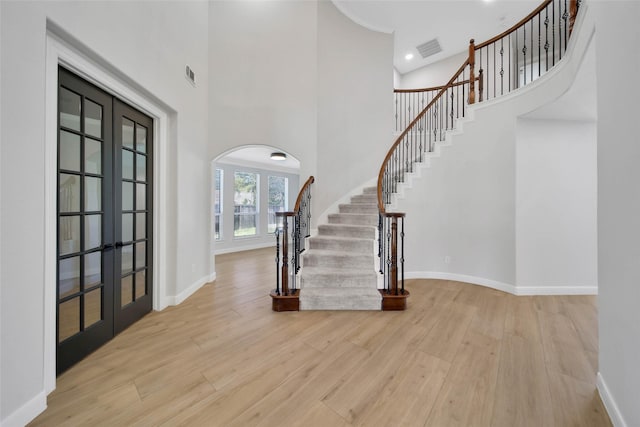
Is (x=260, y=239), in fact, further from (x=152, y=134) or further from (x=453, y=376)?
(x=453, y=376)

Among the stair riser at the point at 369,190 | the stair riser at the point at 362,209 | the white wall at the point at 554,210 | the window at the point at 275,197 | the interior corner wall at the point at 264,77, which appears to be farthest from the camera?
the window at the point at 275,197

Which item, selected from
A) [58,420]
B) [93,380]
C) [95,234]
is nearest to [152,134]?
[95,234]

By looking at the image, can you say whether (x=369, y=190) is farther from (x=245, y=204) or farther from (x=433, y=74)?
(x=245, y=204)

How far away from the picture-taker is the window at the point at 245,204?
7.56 metres

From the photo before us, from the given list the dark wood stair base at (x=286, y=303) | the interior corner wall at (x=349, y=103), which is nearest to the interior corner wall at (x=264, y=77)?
the interior corner wall at (x=349, y=103)

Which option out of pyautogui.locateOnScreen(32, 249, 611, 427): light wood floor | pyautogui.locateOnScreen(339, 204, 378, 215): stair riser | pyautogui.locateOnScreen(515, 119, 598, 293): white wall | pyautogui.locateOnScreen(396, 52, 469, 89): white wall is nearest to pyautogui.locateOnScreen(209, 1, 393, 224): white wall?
pyautogui.locateOnScreen(339, 204, 378, 215): stair riser

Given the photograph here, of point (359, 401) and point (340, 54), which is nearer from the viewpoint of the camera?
point (359, 401)

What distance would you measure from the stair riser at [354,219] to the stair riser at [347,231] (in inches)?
12.7

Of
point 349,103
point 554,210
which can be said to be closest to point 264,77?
point 349,103

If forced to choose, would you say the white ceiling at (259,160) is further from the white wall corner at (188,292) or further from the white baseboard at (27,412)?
the white baseboard at (27,412)

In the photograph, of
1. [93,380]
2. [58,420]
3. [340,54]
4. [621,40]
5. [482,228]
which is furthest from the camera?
[340,54]

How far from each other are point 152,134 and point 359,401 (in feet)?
11.1

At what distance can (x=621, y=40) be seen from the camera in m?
1.34

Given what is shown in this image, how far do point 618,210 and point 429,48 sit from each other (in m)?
6.27
